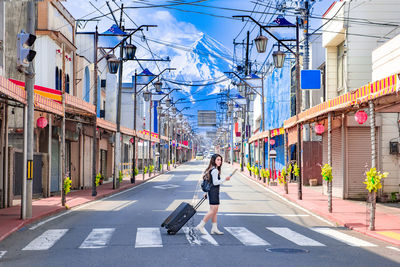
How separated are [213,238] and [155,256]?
8.79 feet

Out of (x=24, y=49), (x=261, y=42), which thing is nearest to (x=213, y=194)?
(x=24, y=49)

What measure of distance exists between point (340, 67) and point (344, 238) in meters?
17.0

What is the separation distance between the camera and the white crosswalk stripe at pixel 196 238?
11141 millimetres

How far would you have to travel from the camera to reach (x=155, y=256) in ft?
30.7

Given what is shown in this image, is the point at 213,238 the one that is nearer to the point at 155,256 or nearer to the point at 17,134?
the point at 155,256

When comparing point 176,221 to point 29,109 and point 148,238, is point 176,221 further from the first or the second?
point 29,109

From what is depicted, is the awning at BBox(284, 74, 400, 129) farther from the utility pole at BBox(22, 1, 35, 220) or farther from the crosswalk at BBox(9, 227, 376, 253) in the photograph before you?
the utility pole at BBox(22, 1, 35, 220)

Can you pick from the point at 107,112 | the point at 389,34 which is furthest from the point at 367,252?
the point at 107,112

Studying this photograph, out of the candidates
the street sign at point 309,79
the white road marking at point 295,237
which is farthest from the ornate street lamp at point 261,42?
the white road marking at point 295,237

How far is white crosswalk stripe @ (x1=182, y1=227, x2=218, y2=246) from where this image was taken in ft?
36.6

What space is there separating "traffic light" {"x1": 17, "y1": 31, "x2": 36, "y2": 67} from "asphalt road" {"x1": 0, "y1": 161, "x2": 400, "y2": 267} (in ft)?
14.6

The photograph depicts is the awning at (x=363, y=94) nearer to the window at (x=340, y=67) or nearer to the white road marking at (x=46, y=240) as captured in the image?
the window at (x=340, y=67)

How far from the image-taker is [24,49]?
14.4 m

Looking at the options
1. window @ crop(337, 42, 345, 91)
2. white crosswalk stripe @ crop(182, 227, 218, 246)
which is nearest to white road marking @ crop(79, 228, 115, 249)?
white crosswalk stripe @ crop(182, 227, 218, 246)
